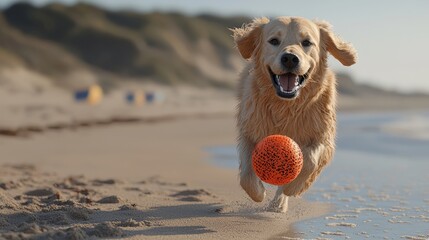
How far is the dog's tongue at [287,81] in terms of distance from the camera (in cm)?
517

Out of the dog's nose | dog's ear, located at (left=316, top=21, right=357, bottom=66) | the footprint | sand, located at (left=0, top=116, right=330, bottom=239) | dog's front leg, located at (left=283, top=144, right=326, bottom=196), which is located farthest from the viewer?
the footprint

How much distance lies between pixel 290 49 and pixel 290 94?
1.16ft

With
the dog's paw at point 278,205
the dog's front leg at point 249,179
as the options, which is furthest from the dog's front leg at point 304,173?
the dog's paw at point 278,205

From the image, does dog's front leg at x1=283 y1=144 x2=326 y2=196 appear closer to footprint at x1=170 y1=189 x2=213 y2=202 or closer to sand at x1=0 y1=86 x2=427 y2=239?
sand at x1=0 y1=86 x2=427 y2=239

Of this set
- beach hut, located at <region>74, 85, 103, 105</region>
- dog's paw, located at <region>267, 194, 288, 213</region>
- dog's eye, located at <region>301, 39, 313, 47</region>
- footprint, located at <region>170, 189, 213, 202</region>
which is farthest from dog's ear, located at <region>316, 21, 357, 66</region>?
beach hut, located at <region>74, 85, 103, 105</region>

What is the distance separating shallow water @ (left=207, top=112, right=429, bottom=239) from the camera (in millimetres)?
5016

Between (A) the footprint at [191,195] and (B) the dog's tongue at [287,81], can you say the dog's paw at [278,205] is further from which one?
(B) the dog's tongue at [287,81]

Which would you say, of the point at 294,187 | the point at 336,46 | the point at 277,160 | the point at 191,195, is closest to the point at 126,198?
the point at 191,195

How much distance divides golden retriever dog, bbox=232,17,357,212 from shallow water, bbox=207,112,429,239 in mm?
512

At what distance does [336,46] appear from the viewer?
5.74 m

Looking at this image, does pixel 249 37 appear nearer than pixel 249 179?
No

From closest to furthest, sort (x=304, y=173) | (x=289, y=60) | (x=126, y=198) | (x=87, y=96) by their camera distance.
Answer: (x=289, y=60) → (x=304, y=173) → (x=126, y=198) → (x=87, y=96)

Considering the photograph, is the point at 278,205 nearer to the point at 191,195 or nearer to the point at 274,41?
the point at 191,195

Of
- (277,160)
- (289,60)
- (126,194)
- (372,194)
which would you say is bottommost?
(126,194)
